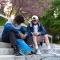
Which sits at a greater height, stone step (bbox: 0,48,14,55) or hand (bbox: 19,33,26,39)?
hand (bbox: 19,33,26,39)

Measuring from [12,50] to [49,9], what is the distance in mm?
17806

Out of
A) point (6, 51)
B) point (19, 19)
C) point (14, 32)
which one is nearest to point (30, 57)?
point (6, 51)

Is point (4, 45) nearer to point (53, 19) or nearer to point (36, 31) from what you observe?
point (36, 31)

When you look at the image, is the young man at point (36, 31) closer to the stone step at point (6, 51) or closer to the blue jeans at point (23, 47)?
the blue jeans at point (23, 47)

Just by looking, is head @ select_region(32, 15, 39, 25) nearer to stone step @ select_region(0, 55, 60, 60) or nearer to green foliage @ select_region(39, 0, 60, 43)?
stone step @ select_region(0, 55, 60, 60)

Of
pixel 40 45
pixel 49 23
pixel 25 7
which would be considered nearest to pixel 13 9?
pixel 25 7

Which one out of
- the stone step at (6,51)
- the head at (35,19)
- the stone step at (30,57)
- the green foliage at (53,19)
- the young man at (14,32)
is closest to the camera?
the stone step at (30,57)

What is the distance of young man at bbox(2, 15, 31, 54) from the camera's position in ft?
33.1

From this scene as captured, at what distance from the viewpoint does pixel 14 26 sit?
34.2 feet

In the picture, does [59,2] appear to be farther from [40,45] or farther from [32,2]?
[40,45]

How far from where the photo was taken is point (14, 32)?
1023 cm

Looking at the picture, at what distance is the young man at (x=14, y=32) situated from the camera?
33.1ft

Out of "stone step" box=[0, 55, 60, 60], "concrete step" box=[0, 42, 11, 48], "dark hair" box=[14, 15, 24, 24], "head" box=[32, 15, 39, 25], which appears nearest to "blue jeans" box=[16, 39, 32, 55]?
"stone step" box=[0, 55, 60, 60]

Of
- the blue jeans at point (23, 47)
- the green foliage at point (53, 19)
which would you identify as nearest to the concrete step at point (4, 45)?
the blue jeans at point (23, 47)
